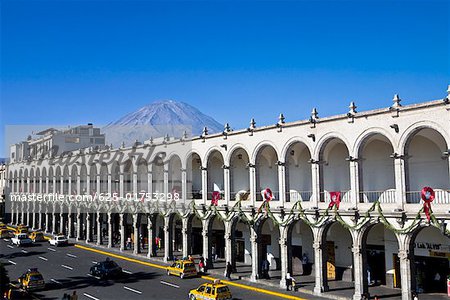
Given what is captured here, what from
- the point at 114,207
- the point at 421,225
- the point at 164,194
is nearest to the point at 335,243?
the point at 421,225

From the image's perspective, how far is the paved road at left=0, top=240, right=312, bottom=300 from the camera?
118ft

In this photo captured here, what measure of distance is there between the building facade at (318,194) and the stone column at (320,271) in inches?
3.0

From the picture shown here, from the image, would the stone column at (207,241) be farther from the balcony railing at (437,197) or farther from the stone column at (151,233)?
the balcony railing at (437,197)

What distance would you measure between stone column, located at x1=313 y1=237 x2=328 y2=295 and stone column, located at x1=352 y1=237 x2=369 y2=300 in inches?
A: 124

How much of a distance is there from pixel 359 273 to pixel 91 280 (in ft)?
78.1

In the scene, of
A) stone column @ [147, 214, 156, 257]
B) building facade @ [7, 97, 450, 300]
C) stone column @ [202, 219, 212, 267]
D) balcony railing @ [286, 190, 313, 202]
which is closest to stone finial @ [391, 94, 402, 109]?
building facade @ [7, 97, 450, 300]

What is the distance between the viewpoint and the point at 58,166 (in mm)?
78750

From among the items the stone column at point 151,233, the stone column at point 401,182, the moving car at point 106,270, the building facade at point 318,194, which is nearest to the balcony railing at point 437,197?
the building facade at point 318,194

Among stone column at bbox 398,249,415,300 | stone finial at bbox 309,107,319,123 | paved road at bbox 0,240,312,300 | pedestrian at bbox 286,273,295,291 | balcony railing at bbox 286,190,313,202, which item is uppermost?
stone finial at bbox 309,107,319,123

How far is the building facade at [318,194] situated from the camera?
101 feet

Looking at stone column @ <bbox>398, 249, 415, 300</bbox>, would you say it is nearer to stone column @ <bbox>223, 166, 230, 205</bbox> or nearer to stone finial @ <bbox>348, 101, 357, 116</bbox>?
stone finial @ <bbox>348, 101, 357, 116</bbox>

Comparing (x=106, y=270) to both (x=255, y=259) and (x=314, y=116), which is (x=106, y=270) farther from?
(x=314, y=116)

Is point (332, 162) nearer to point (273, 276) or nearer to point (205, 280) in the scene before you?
point (273, 276)

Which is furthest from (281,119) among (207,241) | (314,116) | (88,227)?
(88,227)
